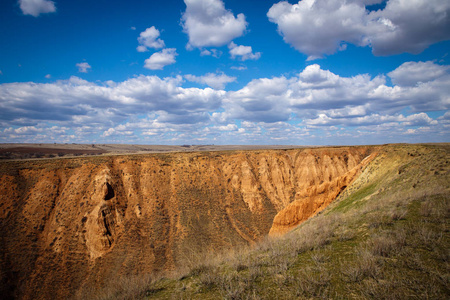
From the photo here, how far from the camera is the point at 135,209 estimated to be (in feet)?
113

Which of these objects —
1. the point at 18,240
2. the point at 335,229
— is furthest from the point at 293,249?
the point at 18,240

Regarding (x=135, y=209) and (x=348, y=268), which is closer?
(x=348, y=268)

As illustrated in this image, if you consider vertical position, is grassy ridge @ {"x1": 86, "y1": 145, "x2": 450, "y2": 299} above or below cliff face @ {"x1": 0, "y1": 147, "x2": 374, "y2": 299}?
above

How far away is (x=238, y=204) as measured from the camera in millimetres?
40438

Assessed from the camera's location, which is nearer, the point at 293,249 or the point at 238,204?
the point at 293,249

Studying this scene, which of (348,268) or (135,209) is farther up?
(348,268)

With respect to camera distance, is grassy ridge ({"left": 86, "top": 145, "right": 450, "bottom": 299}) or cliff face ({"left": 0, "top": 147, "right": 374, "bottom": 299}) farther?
cliff face ({"left": 0, "top": 147, "right": 374, "bottom": 299})

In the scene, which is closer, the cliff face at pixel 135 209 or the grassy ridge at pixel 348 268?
the grassy ridge at pixel 348 268

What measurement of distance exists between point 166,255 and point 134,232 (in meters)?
6.32

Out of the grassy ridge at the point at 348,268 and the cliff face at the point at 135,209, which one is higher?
the grassy ridge at the point at 348,268

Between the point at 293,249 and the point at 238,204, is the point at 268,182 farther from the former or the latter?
the point at 293,249

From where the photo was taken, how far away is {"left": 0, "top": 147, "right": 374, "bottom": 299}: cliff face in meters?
25.9

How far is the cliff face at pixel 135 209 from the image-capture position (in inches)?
1019

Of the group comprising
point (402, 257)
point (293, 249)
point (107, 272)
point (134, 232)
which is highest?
point (402, 257)
